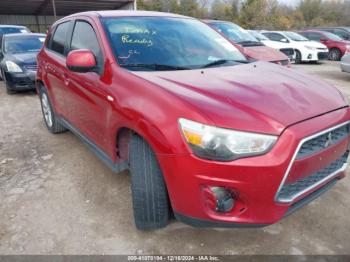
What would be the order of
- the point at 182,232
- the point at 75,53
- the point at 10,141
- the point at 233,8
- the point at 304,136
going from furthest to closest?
the point at 233,8 < the point at 10,141 < the point at 75,53 < the point at 182,232 < the point at 304,136

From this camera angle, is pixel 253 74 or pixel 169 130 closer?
→ pixel 169 130

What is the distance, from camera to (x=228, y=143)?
2.01 meters

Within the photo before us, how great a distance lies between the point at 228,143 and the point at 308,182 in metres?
0.73

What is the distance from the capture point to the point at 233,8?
140 ft

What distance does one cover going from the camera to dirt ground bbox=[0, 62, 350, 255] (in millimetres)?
2535

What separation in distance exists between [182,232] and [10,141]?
323 cm

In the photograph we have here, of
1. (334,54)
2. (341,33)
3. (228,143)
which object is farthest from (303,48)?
(228,143)

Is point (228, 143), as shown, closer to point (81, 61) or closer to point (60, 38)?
point (81, 61)

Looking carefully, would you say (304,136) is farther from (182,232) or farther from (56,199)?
(56,199)

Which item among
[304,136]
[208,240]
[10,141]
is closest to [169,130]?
[304,136]

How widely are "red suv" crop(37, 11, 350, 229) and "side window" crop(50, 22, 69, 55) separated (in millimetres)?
798

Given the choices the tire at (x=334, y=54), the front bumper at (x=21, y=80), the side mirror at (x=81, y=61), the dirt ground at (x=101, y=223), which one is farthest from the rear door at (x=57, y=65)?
the tire at (x=334, y=54)

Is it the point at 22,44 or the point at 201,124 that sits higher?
the point at 201,124

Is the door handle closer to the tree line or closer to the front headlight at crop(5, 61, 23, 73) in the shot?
the front headlight at crop(5, 61, 23, 73)
